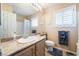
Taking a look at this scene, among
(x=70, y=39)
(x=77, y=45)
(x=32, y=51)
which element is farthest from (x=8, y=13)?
(x=77, y=45)

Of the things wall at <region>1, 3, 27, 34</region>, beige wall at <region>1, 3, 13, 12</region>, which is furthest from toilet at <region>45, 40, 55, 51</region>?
beige wall at <region>1, 3, 13, 12</region>

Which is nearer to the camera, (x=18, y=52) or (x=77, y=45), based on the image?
(x=18, y=52)

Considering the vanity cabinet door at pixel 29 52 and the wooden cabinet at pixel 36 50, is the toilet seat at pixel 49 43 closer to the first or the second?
the wooden cabinet at pixel 36 50

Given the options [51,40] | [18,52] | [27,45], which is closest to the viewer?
[18,52]

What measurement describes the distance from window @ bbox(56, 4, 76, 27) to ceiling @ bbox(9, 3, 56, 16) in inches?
9.3

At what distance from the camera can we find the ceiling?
1379 millimetres

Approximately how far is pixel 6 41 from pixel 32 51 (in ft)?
1.33

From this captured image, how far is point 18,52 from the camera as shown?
1199 mm

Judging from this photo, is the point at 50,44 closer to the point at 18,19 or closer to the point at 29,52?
the point at 29,52

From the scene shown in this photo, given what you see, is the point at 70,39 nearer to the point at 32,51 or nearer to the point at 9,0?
the point at 32,51

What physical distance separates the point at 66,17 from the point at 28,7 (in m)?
0.59

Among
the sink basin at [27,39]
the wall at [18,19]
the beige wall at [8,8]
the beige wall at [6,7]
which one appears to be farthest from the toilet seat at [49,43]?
the beige wall at [6,7]

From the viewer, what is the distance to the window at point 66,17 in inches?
53.3

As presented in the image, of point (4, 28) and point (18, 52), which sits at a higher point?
point (4, 28)
